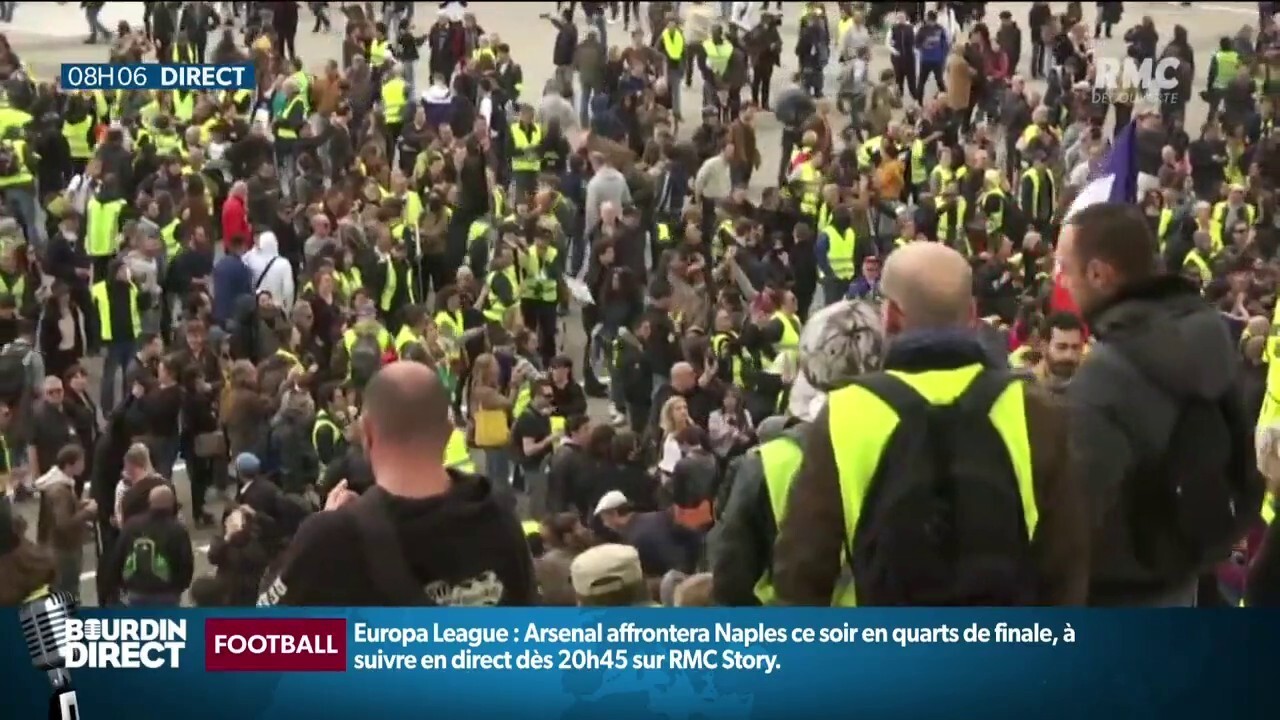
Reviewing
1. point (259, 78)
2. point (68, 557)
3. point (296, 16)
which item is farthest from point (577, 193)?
point (296, 16)

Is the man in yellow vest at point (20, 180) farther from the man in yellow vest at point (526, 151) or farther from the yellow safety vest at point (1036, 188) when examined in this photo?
the yellow safety vest at point (1036, 188)

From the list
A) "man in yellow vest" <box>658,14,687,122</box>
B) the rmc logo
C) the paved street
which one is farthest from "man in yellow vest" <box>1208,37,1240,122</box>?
"man in yellow vest" <box>658,14,687,122</box>

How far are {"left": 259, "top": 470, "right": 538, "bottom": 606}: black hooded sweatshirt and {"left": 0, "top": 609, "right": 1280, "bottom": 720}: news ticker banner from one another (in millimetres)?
733

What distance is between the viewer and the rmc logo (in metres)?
19.9

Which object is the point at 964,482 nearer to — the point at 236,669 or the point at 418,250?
the point at 236,669

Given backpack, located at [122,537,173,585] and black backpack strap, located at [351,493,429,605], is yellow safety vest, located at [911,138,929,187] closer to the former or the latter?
backpack, located at [122,537,173,585]

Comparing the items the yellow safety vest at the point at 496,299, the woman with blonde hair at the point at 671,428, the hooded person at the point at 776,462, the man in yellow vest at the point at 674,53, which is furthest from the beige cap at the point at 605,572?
the man in yellow vest at the point at 674,53

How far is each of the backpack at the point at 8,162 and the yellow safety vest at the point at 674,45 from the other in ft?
28.9

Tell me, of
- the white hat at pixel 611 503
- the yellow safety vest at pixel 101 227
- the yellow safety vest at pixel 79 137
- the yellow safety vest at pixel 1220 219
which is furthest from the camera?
the yellow safety vest at pixel 79 137

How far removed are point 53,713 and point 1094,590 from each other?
10.1 ft

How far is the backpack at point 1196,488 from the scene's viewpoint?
4.57 meters

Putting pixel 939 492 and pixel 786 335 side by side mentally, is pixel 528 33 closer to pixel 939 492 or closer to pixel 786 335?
pixel 786 335

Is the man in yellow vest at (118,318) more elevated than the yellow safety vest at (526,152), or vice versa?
the yellow safety vest at (526,152)

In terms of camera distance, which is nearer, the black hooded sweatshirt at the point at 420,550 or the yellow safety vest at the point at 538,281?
the black hooded sweatshirt at the point at 420,550
